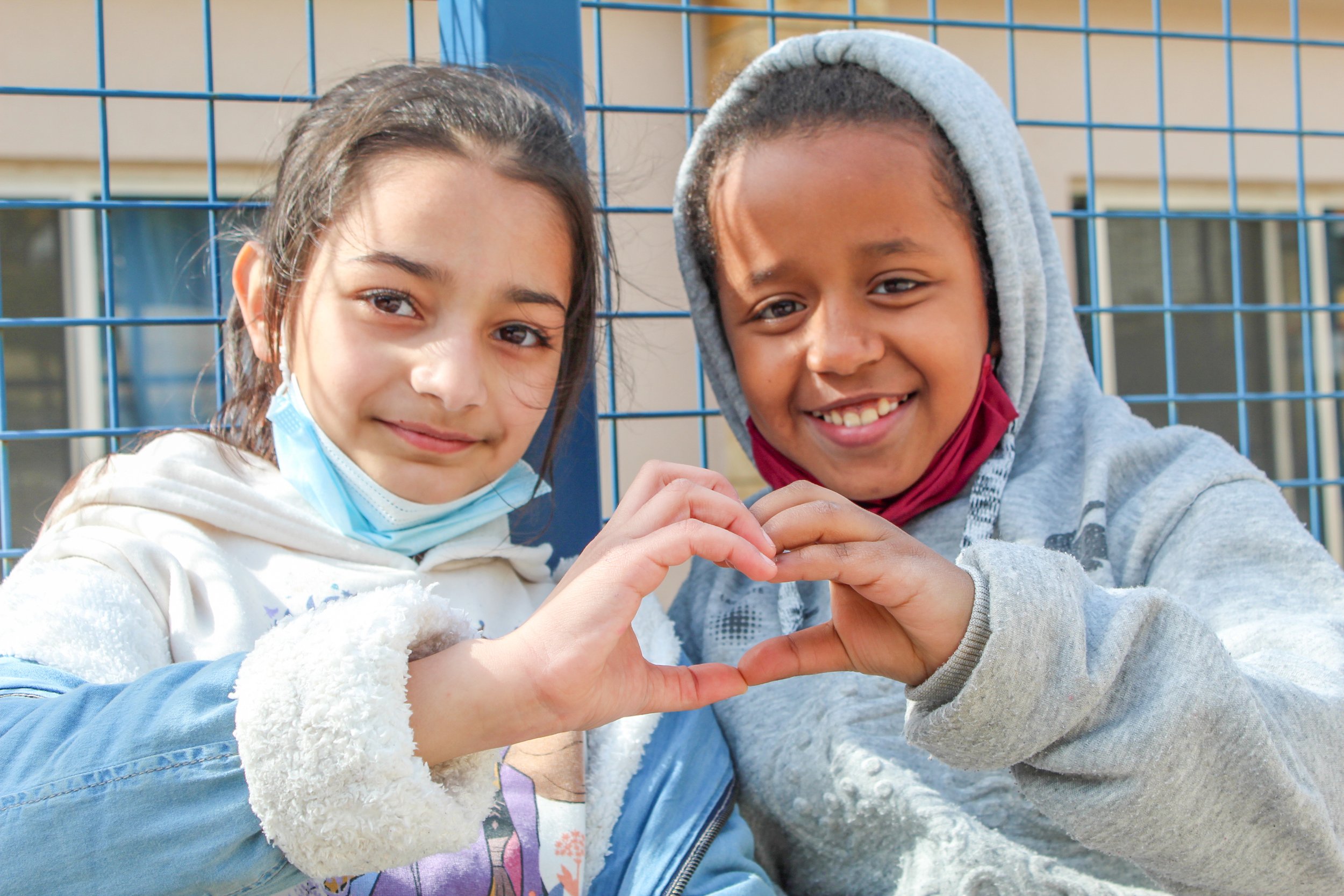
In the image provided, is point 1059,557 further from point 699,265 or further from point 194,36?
point 194,36

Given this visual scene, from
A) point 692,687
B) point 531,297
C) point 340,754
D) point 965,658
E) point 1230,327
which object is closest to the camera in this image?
point 340,754

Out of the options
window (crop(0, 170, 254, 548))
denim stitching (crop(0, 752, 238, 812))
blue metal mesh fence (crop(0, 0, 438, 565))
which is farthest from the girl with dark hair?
window (crop(0, 170, 254, 548))

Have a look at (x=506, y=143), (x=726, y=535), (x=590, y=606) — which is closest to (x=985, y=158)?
(x=506, y=143)

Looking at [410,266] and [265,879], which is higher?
[410,266]

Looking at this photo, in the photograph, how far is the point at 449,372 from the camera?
118cm

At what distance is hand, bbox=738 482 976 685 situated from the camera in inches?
35.4

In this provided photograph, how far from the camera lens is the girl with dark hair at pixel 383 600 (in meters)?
0.81

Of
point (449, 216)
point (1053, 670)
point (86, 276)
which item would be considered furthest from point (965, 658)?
point (86, 276)

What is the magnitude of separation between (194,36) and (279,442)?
2.14m

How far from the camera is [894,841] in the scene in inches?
48.1

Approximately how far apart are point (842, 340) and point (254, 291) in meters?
0.77

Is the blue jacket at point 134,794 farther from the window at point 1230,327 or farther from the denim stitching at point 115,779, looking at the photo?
the window at point 1230,327

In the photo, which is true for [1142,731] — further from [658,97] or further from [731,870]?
[658,97]

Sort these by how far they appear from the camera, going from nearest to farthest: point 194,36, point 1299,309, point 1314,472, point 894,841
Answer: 1. point 894,841
2. point 1299,309
3. point 1314,472
4. point 194,36
